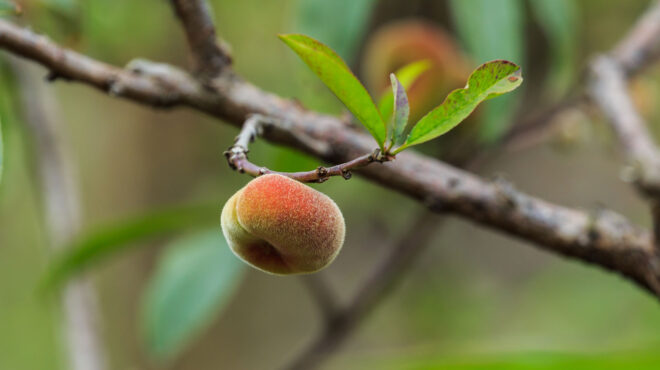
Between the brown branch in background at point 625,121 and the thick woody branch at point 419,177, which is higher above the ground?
the brown branch in background at point 625,121

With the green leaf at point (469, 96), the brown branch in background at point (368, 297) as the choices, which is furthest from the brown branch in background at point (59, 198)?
the green leaf at point (469, 96)

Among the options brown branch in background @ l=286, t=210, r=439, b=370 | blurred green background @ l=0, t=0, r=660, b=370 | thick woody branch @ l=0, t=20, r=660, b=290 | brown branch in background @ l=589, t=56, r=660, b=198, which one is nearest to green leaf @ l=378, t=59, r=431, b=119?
thick woody branch @ l=0, t=20, r=660, b=290

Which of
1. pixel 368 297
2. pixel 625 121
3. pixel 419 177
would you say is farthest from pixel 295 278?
pixel 419 177

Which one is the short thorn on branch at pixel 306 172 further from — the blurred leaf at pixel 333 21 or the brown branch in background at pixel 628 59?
the brown branch in background at pixel 628 59

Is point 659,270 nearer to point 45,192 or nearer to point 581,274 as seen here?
point 45,192

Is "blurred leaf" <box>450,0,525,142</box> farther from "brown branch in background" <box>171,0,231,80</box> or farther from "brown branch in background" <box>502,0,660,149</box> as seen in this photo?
"brown branch in background" <box>171,0,231,80</box>

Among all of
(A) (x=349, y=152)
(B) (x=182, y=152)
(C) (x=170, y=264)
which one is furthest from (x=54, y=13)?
(B) (x=182, y=152)
